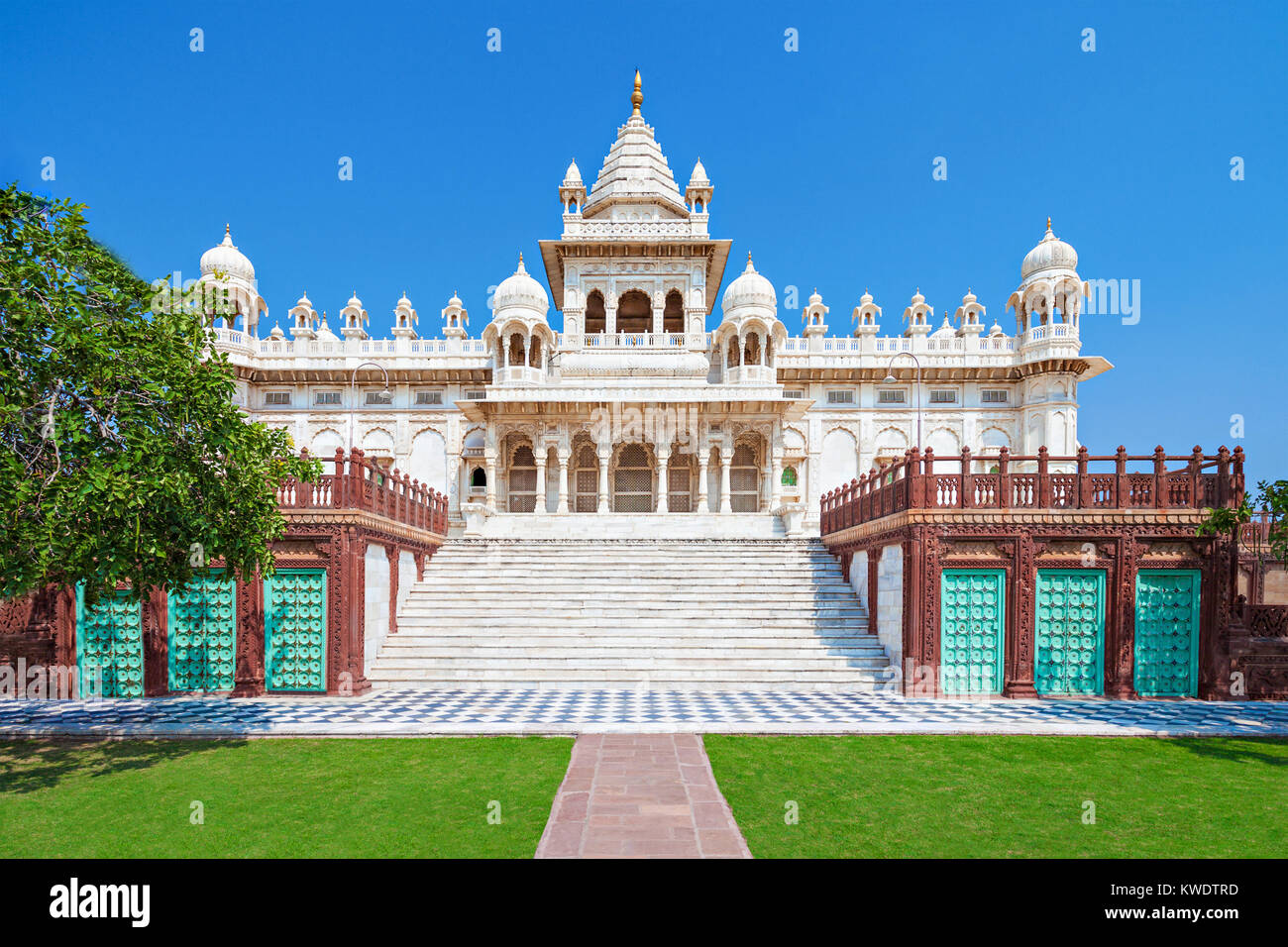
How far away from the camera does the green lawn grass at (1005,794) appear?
6375 millimetres

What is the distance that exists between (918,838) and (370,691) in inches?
424

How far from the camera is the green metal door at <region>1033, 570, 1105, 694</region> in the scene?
14.0 metres

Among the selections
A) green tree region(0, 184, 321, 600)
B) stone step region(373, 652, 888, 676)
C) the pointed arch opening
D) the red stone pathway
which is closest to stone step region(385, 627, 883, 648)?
stone step region(373, 652, 888, 676)

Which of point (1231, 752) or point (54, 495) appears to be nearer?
point (54, 495)

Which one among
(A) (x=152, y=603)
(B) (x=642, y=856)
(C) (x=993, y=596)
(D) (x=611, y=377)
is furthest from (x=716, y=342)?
(B) (x=642, y=856)

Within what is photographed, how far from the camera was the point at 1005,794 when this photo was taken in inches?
307

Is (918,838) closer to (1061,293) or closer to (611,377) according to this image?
(611,377)

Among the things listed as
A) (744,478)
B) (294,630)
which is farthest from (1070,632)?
(744,478)

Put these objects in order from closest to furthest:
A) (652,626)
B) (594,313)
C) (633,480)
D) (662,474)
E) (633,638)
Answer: (633,638), (652,626), (662,474), (633,480), (594,313)

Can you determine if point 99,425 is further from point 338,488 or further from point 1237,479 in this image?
point 1237,479

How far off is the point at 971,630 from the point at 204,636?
14117 mm

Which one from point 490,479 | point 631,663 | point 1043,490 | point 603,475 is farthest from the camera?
point 490,479

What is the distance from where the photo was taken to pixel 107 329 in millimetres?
8406

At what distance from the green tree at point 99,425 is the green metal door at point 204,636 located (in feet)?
17.2
